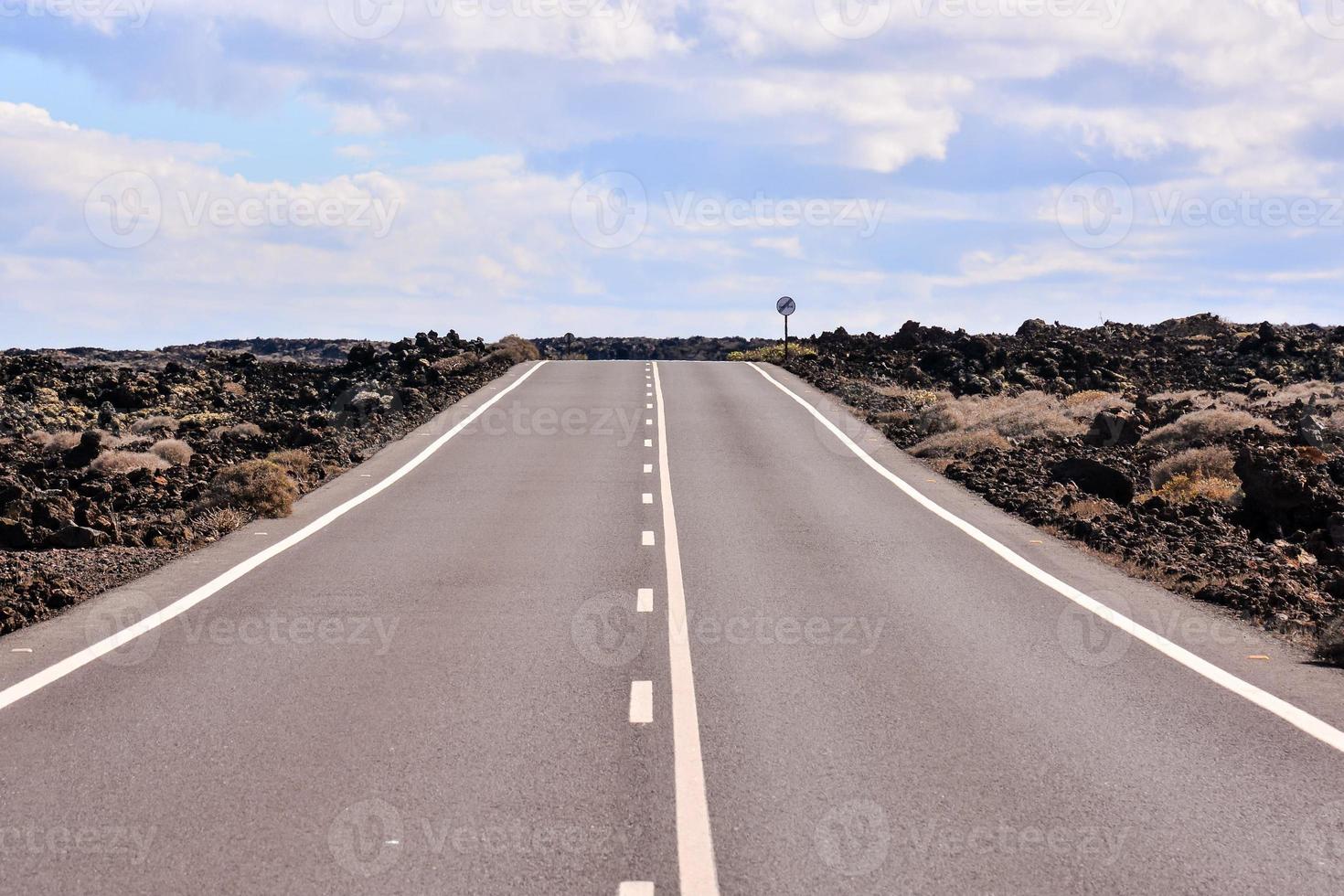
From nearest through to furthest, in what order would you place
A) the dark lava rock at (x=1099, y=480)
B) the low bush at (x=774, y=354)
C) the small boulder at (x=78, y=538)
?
1. the small boulder at (x=78, y=538)
2. the dark lava rock at (x=1099, y=480)
3. the low bush at (x=774, y=354)

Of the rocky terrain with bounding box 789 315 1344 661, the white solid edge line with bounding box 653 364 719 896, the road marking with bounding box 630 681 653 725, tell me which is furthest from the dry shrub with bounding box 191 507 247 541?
the rocky terrain with bounding box 789 315 1344 661

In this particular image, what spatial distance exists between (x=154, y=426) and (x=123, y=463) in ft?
39.0

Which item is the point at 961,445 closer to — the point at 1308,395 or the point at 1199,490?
the point at 1199,490

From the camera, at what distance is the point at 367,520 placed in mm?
17188

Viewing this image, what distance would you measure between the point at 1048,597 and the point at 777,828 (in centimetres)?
704

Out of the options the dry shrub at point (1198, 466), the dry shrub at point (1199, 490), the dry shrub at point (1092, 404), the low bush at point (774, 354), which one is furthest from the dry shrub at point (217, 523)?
the low bush at point (774, 354)

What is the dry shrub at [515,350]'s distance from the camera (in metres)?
54.5

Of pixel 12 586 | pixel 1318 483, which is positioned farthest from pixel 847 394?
pixel 12 586

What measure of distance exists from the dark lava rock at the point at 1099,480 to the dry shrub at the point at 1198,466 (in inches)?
64.5

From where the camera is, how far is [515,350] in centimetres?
5556

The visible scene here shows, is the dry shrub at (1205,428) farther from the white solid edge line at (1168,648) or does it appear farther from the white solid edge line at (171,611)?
the white solid edge line at (171,611)

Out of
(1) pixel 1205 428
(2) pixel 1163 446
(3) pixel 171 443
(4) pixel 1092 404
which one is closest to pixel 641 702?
(2) pixel 1163 446

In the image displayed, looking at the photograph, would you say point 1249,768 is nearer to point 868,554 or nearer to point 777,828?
point 777,828

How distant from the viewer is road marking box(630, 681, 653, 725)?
774 cm
